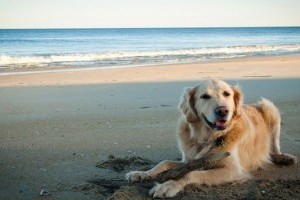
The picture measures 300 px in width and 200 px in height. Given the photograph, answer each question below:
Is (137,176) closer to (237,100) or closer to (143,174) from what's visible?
(143,174)

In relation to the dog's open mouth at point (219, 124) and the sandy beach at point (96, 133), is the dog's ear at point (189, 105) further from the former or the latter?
the sandy beach at point (96, 133)

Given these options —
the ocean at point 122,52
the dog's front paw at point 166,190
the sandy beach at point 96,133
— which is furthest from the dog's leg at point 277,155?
the ocean at point 122,52

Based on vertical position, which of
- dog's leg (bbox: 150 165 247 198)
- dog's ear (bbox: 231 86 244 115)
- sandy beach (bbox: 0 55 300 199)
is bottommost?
sandy beach (bbox: 0 55 300 199)

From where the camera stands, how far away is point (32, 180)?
3762 mm

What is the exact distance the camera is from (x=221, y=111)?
12.1 feet

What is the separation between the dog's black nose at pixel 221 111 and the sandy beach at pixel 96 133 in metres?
0.63

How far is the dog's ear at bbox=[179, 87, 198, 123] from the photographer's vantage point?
4.13 meters

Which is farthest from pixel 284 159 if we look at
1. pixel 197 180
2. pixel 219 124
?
pixel 197 180

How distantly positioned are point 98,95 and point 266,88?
12.4ft

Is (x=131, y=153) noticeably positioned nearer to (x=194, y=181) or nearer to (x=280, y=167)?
(x=194, y=181)

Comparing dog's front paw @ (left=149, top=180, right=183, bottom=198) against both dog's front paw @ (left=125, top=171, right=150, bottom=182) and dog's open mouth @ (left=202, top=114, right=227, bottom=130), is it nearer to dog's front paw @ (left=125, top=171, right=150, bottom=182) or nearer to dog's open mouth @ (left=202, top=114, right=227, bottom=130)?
dog's front paw @ (left=125, top=171, right=150, bottom=182)

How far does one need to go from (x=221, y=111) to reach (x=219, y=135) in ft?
1.32

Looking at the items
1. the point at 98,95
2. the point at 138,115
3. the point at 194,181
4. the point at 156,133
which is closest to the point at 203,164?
the point at 194,181

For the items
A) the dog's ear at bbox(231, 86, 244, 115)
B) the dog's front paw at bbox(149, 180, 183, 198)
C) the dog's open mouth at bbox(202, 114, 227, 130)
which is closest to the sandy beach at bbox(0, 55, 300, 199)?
the dog's front paw at bbox(149, 180, 183, 198)
